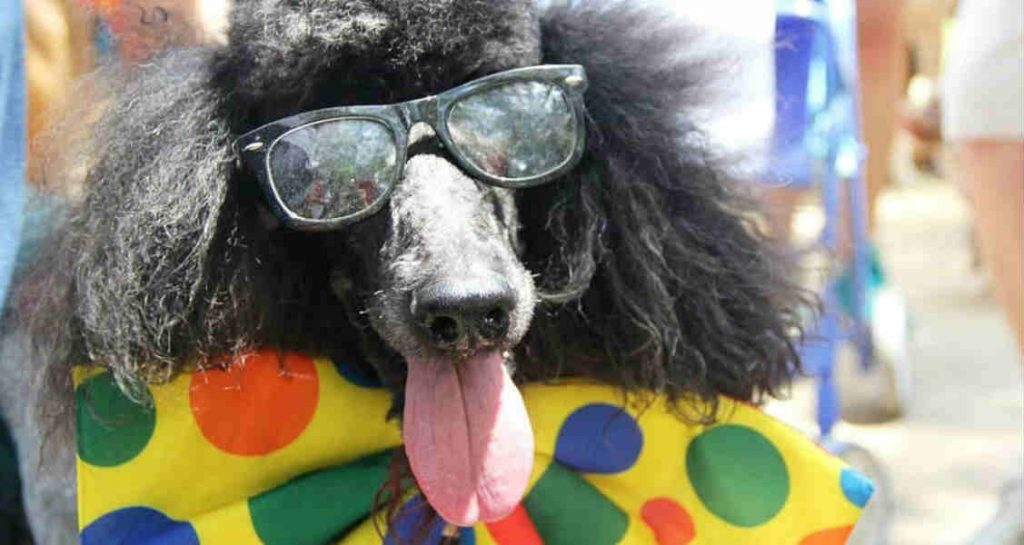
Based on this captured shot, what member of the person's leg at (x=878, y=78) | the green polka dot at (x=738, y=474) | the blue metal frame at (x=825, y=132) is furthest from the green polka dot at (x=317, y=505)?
the person's leg at (x=878, y=78)

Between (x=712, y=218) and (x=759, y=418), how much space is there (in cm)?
24

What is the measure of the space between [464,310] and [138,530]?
0.48m

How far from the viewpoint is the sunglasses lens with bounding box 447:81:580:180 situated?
Result: 4.59 ft

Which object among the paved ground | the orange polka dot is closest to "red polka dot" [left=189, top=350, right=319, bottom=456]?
the orange polka dot

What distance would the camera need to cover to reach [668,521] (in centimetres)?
149

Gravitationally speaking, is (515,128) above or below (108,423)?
above

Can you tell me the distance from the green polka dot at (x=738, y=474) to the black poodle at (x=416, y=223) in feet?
0.15

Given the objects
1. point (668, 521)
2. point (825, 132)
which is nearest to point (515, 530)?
point (668, 521)

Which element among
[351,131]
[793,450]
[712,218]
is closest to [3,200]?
[351,131]

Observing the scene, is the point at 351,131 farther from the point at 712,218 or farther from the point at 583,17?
the point at 712,218

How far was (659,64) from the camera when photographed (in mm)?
1523

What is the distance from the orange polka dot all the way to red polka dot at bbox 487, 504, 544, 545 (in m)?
0.31

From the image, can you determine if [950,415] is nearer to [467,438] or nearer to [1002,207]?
[1002,207]

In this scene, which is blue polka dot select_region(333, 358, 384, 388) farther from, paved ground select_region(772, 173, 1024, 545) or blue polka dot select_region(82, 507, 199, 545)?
paved ground select_region(772, 173, 1024, 545)
